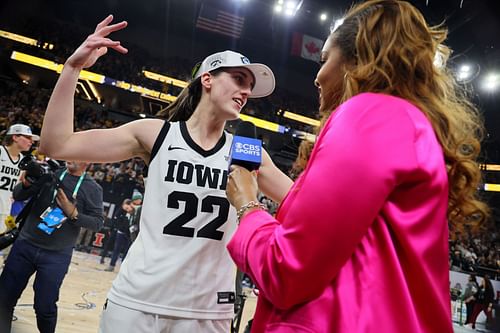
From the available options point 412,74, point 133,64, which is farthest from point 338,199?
point 133,64

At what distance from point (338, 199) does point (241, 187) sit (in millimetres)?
331

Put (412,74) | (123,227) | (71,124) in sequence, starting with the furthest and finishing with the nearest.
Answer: (123,227) < (71,124) < (412,74)

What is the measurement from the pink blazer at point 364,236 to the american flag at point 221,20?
1401 cm

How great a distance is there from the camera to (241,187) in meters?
0.95

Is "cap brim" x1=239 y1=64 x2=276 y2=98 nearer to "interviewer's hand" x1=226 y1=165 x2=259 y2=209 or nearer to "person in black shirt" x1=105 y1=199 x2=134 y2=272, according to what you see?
"interviewer's hand" x1=226 y1=165 x2=259 y2=209

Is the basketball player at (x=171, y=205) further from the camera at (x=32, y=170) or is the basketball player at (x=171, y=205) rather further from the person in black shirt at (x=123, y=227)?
the person in black shirt at (x=123, y=227)

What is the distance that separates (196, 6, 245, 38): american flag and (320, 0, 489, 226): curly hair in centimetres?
1373

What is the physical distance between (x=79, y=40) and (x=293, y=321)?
63.2 feet

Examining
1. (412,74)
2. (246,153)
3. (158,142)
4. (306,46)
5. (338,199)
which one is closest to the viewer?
(338,199)

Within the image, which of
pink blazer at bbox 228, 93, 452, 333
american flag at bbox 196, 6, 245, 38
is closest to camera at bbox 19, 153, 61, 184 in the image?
pink blazer at bbox 228, 93, 452, 333

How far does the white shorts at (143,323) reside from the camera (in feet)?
4.61

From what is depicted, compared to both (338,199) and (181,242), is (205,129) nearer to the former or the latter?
(181,242)

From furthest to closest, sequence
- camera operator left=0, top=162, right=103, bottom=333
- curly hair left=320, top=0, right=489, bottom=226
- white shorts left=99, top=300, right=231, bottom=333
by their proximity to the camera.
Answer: camera operator left=0, top=162, right=103, bottom=333
white shorts left=99, top=300, right=231, bottom=333
curly hair left=320, top=0, right=489, bottom=226

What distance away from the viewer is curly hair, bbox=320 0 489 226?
851 mm
